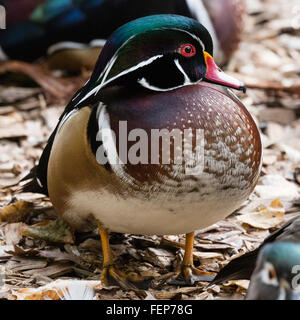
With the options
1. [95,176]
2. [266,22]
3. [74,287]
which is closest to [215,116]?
[95,176]

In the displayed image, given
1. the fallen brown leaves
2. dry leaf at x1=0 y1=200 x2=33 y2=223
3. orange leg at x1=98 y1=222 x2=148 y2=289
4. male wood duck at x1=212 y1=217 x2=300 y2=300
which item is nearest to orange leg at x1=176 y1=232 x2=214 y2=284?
the fallen brown leaves

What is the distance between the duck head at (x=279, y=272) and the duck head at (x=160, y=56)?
0.55 metres

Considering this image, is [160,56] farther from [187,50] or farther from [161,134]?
[161,134]

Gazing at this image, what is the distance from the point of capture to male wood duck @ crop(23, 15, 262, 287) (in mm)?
1918

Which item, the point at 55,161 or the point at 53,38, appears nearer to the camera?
the point at 55,161

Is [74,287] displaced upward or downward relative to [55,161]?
downward

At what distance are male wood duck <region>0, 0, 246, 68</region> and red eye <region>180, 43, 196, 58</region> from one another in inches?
69.5

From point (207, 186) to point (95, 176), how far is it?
1.14 feet

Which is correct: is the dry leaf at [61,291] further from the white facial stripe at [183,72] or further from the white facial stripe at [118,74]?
the white facial stripe at [183,72]

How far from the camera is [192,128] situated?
1.94 m

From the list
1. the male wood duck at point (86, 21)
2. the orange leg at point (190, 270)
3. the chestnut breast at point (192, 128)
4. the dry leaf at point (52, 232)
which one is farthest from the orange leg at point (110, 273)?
the male wood duck at point (86, 21)

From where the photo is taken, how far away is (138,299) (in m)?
2.12

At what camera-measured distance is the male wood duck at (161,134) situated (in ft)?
6.29
